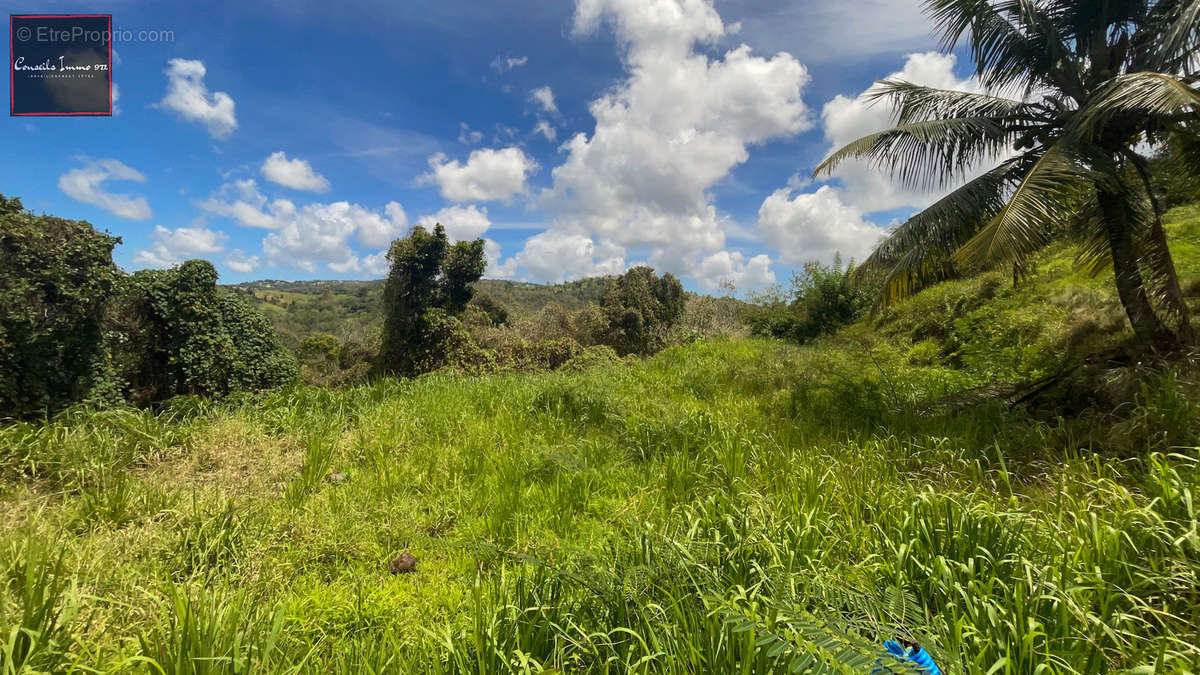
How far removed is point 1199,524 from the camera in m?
2.02

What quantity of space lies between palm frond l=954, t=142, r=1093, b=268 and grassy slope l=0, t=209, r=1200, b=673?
5.36 ft

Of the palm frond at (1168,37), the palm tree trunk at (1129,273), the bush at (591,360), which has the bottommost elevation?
the bush at (591,360)

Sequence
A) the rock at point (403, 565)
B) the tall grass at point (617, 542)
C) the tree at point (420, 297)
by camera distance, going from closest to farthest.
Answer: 1. the tall grass at point (617, 542)
2. the rock at point (403, 565)
3. the tree at point (420, 297)

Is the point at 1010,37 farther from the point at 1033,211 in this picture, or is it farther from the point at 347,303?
the point at 347,303

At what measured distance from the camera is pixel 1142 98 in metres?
4.03

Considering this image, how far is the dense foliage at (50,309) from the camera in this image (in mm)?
7668

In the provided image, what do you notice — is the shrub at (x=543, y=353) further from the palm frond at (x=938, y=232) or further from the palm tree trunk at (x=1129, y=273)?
the palm tree trunk at (x=1129, y=273)

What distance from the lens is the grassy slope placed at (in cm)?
169

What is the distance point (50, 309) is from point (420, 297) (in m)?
9.87

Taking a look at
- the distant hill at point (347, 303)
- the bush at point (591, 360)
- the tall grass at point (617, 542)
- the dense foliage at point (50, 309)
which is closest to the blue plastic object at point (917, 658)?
the tall grass at point (617, 542)

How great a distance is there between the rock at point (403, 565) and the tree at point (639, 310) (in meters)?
16.5

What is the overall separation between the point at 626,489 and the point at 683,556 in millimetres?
1659

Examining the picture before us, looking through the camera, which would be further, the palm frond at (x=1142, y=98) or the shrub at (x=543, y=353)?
the shrub at (x=543, y=353)

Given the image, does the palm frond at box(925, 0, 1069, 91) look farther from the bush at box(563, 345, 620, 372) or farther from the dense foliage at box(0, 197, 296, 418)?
the dense foliage at box(0, 197, 296, 418)
